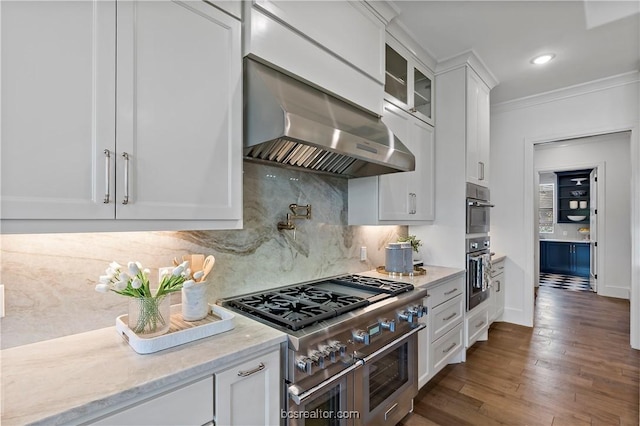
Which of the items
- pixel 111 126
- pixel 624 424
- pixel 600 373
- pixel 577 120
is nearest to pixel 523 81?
pixel 577 120

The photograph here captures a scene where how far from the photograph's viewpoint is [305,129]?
4.50ft

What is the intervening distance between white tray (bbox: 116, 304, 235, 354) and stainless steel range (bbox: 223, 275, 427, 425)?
0.18 meters

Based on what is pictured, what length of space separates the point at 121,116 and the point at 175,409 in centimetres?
97

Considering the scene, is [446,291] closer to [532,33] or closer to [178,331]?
[178,331]

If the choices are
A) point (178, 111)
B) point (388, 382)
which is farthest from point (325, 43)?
point (388, 382)

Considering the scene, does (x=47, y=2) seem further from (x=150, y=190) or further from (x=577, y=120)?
(x=577, y=120)

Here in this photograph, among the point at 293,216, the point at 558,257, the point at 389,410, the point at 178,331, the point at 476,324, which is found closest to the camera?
the point at 178,331

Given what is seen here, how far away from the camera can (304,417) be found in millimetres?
1319

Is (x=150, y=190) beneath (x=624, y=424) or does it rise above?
above

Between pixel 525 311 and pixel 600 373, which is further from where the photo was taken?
pixel 525 311

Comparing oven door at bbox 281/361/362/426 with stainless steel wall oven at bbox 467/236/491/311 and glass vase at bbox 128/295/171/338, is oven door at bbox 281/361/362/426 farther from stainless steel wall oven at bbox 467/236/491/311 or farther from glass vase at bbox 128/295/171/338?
stainless steel wall oven at bbox 467/236/491/311

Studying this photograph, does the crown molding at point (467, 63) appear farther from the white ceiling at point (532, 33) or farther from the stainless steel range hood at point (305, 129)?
the stainless steel range hood at point (305, 129)

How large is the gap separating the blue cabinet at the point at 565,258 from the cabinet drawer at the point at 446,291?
20.0ft

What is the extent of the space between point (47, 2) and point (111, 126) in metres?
0.38
